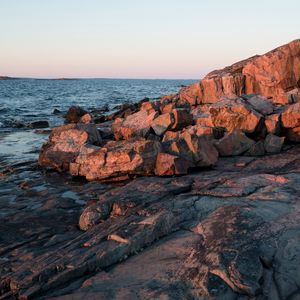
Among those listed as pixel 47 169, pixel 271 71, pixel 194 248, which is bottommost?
pixel 47 169

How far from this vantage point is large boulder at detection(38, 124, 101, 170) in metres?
13.5

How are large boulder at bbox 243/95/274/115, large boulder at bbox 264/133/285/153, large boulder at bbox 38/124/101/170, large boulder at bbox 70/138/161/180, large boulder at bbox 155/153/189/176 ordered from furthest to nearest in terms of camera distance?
large boulder at bbox 243/95/274/115, large boulder at bbox 38/124/101/170, large boulder at bbox 264/133/285/153, large boulder at bbox 70/138/161/180, large boulder at bbox 155/153/189/176

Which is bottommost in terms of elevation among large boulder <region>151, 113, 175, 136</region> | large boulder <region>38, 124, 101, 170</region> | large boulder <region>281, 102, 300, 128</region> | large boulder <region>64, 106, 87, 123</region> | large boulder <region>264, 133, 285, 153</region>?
large boulder <region>64, 106, 87, 123</region>

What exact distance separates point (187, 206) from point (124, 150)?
463cm

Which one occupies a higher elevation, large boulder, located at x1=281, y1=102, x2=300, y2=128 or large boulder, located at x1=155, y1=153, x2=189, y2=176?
large boulder, located at x1=281, y1=102, x2=300, y2=128

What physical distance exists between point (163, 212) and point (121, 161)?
16.2 ft

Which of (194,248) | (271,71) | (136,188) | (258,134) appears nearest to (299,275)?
(194,248)

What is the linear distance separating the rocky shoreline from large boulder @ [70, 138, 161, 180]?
1.2 inches

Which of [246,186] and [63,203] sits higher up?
[246,186]

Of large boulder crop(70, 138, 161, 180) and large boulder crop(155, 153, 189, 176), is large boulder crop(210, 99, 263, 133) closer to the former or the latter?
large boulder crop(70, 138, 161, 180)

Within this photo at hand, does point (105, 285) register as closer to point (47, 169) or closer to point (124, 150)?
point (124, 150)

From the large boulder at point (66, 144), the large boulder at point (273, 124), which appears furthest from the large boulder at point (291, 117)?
the large boulder at point (66, 144)

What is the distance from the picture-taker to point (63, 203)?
31.3 feet

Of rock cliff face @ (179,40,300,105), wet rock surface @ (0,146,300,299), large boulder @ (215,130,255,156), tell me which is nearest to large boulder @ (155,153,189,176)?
wet rock surface @ (0,146,300,299)
